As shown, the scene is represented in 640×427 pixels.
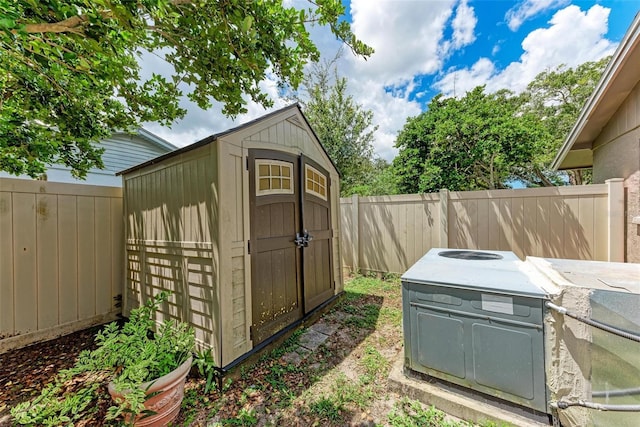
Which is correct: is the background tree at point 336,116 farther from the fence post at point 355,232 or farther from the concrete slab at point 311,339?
the concrete slab at point 311,339

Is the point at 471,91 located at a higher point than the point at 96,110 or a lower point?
higher

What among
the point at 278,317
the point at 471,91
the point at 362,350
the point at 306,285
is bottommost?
the point at 362,350

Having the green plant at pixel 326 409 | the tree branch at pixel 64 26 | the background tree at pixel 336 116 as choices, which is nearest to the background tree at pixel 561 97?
the background tree at pixel 336 116

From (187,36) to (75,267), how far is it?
349 cm

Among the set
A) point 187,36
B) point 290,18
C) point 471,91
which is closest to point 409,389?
point 290,18

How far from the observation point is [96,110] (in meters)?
3.49

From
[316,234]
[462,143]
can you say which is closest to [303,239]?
[316,234]

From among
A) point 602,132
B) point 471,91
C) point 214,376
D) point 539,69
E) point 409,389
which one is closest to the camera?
point 409,389

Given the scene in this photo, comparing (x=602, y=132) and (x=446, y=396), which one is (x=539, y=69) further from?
(x=446, y=396)

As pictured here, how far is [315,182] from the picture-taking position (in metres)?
3.69

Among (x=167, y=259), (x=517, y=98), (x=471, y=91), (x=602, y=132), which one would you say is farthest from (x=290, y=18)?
(x=517, y=98)

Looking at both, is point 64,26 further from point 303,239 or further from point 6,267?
point 6,267

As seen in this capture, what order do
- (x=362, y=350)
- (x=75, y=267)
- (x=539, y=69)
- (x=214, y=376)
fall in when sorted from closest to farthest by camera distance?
(x=214, y=376)
(x=362, y=350)
(x=75, y=267)
(x=539, y=69)

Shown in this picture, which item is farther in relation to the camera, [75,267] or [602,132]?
[602,132]
